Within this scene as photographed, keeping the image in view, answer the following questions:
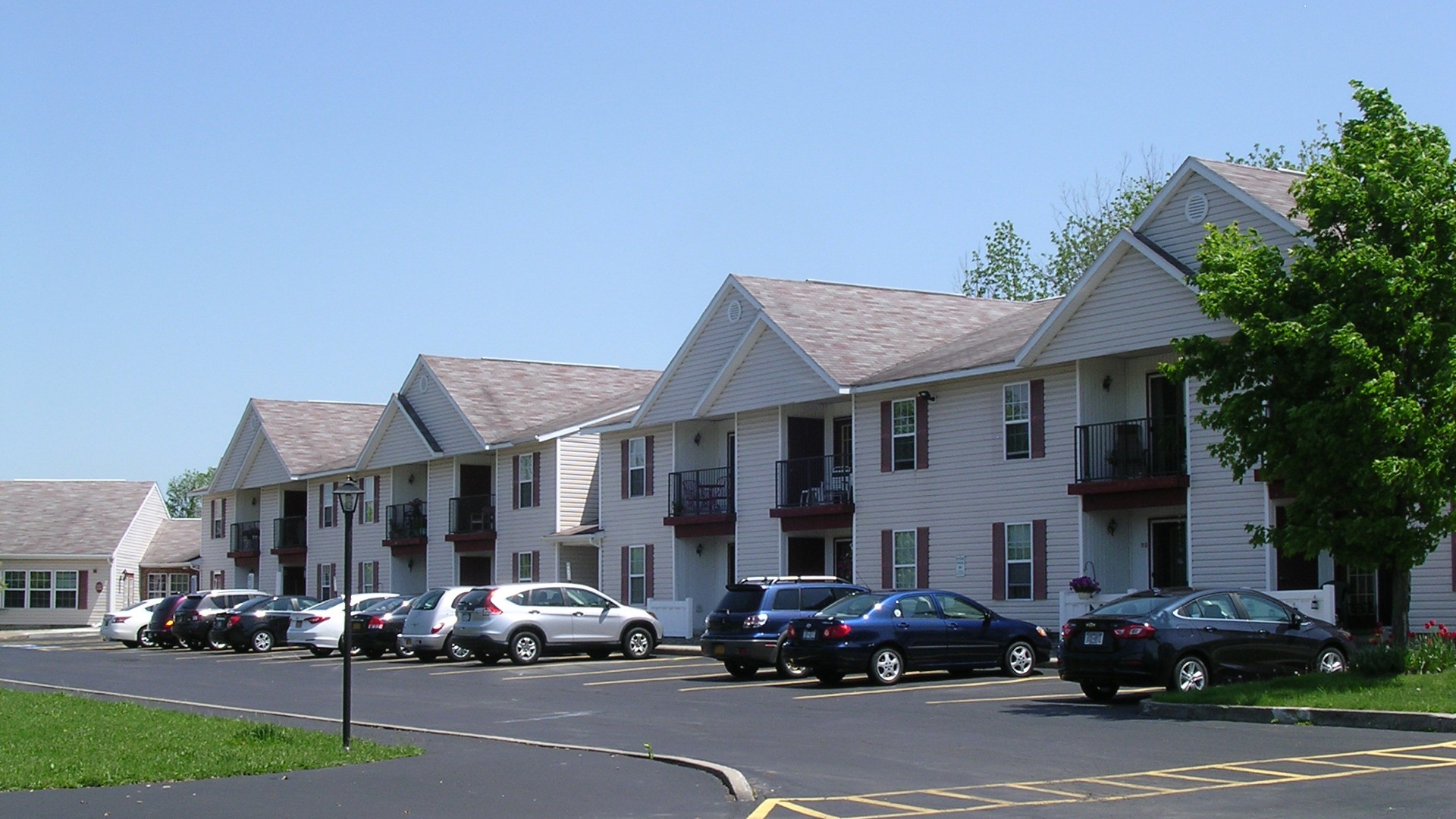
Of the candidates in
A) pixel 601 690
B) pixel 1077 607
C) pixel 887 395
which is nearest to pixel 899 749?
pixel 601 690

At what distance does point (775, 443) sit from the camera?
125 ft

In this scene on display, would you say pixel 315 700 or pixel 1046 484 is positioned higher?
pixel 1046 484

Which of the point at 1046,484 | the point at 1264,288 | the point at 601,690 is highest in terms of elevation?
the point at 1264,288

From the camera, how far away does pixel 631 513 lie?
142 ft

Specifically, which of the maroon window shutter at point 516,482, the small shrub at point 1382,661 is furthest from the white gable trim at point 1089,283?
the maroon window shutter at point 516,482

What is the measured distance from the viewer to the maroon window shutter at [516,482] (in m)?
48.2

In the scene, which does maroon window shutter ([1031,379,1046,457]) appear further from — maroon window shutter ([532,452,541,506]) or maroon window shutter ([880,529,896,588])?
maroon window shutter ([532,452,541,506])

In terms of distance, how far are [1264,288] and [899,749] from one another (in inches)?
324

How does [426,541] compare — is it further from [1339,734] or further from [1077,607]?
[1339,734]

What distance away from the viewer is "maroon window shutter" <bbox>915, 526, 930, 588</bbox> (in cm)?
3372

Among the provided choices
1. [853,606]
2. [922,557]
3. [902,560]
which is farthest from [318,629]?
[853,606]

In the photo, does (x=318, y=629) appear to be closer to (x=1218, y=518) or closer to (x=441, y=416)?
(x=441, y=416)

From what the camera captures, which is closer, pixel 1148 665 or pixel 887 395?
pixel 1148 665

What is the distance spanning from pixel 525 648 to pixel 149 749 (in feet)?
55.8
